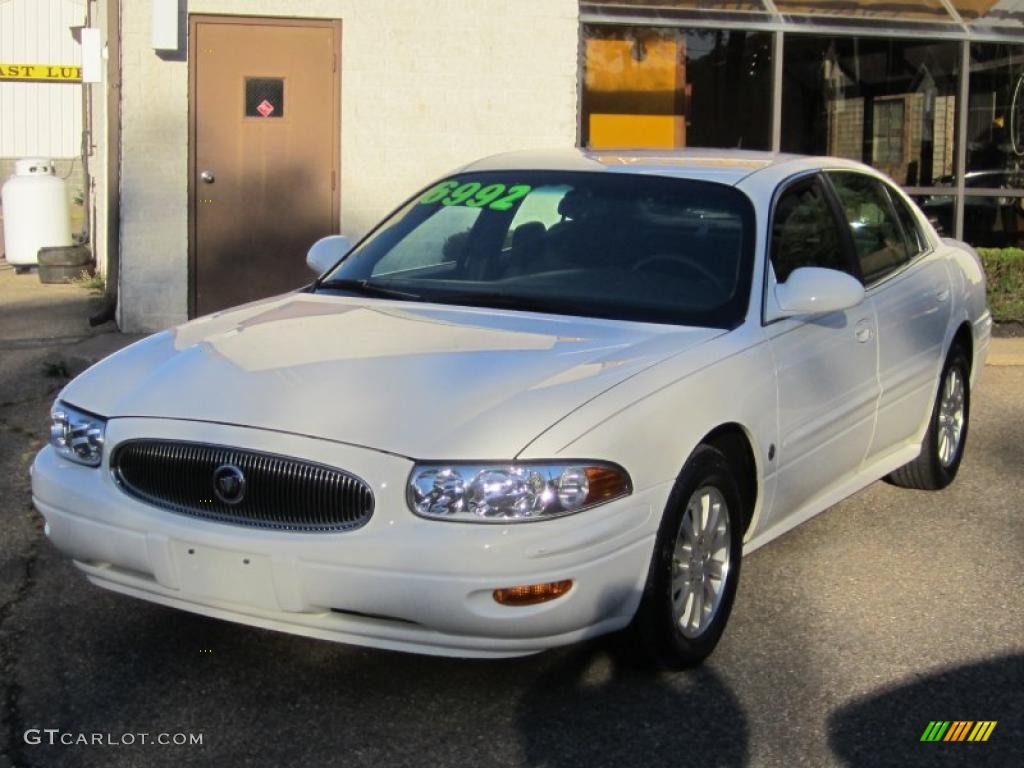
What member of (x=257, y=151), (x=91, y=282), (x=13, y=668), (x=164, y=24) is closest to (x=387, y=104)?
(x=257, y=151)

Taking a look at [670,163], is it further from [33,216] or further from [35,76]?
[35,76]

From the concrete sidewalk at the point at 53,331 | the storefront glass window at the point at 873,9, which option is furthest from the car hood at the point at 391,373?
the storefront glass window at the point at 873,9

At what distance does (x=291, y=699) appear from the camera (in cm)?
412

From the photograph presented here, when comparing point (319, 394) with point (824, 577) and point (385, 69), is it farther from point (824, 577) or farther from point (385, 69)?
point (385, 69)

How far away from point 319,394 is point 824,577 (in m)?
2.26

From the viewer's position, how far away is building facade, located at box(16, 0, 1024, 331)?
10.5 metres

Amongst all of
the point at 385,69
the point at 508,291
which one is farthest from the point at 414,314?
the point at 385,69

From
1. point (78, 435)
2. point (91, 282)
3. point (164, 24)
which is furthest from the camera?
point (91, 282)

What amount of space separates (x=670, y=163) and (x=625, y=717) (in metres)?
2.31

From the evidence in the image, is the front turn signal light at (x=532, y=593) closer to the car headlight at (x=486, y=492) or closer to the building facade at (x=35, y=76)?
the car headlight at (x=486, y=492)

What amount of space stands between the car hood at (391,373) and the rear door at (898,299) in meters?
1.34

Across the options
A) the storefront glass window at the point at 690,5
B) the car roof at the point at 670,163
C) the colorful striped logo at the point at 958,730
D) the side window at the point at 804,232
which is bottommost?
the colorful striped logo at the point at 958,730

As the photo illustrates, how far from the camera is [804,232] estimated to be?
212 inches

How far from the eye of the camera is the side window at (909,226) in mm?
6355
